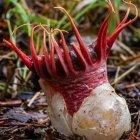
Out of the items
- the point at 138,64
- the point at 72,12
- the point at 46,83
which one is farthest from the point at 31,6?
the point at 46,83

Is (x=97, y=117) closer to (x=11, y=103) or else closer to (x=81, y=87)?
(x=81, y=87)

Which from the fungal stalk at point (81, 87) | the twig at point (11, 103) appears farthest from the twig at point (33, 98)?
the fungal stalk at point (81, 87)

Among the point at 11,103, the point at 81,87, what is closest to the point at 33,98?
the point at 11,103

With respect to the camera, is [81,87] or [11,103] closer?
[81,87]

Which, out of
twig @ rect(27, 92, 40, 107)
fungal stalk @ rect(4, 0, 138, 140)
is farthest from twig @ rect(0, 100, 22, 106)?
fungal stalk @ rect(4, 0, 138, 140)

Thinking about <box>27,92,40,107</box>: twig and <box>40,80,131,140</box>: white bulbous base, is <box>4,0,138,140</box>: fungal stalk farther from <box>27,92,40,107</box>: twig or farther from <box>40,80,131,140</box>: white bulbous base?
<box>27,92,40,107</box>: twig

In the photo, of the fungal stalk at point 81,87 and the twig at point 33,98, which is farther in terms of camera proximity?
the twig at point 33,98

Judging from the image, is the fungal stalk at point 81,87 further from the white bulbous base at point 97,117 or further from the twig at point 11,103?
the twig at point 11,103
